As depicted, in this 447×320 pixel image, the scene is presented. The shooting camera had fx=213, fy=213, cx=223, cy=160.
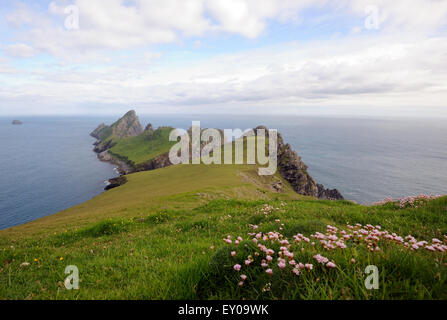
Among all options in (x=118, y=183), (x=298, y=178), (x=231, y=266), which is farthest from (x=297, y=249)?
(x=118, y=183)

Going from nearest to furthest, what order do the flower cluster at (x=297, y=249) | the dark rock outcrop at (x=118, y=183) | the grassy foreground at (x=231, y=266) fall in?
1. the grassy foreground at (x=231, y=266)
2. the flower cluster at (x=297, y=249)
3. the dark rock outcrop at (x=118, y=183)

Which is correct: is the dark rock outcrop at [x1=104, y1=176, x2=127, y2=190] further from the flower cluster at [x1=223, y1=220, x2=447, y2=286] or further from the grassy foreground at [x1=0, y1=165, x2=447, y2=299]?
the flower cluster at [x1=223, y1=220, x2=447, y2=286]

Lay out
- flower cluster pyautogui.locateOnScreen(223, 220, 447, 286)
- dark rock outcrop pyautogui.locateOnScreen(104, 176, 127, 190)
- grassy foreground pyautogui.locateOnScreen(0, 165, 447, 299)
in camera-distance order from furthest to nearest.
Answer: dark rock outcrop pyautogui.locateOnScreen(104, 176, 127, 190) → flower cluster pyautogui.locateOnScreen(223, 220, 447, 286) → grassy foreground pyautogui.locateOnScreen(0, 165, 447, 299)

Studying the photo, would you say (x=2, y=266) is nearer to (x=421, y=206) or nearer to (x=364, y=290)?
(x=364, y=290)

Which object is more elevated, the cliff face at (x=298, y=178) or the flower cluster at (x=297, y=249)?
the flower cluster at (x=297, y=249)

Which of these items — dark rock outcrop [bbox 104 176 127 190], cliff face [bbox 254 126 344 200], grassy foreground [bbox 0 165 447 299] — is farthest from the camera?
dark rock outcrop [bbox 104 176 127 190]

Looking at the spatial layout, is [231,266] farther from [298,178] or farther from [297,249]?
[298,178]

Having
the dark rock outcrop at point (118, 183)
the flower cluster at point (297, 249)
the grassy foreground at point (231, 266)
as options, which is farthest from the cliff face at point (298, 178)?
the flower cluster at point (297, 249)

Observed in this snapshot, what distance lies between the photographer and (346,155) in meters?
175

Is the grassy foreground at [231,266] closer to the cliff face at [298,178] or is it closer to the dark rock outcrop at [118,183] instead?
the cliff face at [298,178]

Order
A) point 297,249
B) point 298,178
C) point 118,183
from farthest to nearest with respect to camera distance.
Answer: point 118,183, point 298,178, point 297,249

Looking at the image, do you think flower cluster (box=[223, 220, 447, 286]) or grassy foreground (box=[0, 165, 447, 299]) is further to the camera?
flower cluster (box=[223, 220, 447, 286])

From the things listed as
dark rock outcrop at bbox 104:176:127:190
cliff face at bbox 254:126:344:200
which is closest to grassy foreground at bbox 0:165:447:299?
cliff face at bbox 254:126:344:200

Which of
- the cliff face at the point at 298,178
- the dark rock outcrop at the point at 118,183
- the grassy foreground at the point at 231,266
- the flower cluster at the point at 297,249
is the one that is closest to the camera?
the grassy foreground at the point at 231,266
